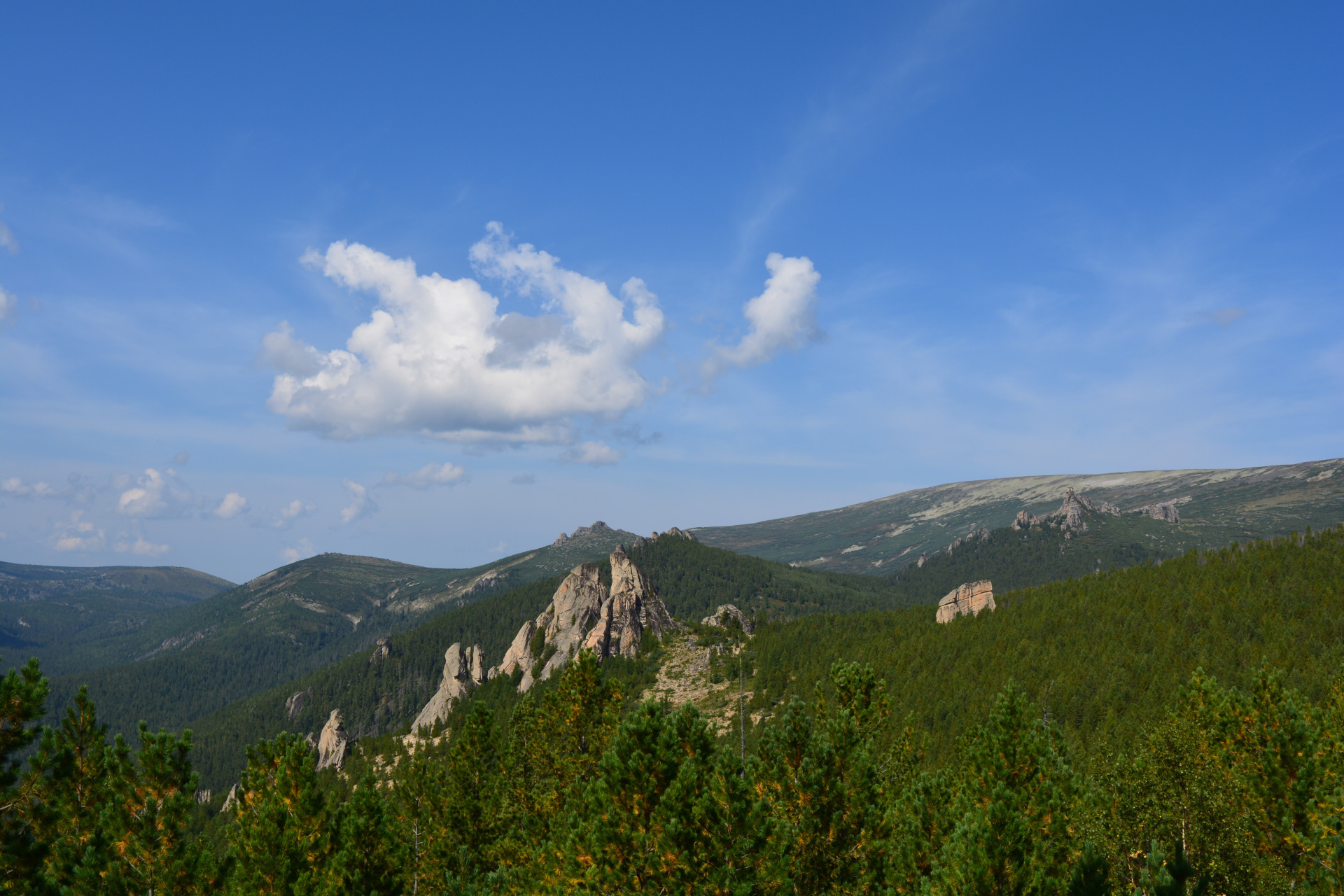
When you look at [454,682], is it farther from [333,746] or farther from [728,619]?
[728,619]

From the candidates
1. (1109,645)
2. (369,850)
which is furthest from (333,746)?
(1109,645)

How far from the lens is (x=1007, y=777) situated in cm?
4078

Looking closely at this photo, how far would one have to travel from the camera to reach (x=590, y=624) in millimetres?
183125

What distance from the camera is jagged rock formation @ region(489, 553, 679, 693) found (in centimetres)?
17188

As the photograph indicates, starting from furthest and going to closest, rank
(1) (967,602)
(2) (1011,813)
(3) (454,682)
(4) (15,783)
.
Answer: (3) (454,682), (1) (967,602), (2) (1011,813), (4) (15,783)

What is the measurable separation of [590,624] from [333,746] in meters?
72.1

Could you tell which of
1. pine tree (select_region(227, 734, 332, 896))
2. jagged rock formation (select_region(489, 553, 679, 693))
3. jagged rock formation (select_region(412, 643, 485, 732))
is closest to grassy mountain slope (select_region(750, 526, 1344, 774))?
jagged rock formation (select_region(489, 553, 679, 693))

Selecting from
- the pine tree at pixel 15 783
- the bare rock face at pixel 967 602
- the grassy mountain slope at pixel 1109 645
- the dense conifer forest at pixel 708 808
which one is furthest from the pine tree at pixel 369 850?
the bare rock face at pixel 967 602

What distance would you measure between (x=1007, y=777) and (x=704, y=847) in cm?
2620

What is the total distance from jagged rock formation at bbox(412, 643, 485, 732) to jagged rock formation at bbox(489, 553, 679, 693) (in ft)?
16.9

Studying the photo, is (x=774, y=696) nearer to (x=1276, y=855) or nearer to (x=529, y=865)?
(x=1276, y=855)

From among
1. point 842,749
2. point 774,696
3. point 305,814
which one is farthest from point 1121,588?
point 305,814

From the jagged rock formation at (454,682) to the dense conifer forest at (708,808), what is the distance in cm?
13040

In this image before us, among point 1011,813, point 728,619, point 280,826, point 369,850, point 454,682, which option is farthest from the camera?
point 728,619
